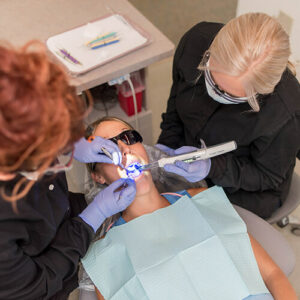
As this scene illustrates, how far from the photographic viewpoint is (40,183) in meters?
1.04

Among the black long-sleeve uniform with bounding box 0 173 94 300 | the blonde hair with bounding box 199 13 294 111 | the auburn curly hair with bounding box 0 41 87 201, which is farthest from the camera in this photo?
A: the blonde hair with bounding box 199 13 294 111

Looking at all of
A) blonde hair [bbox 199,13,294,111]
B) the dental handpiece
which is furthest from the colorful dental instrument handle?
blonde hair [bbox 199,13,294,111]

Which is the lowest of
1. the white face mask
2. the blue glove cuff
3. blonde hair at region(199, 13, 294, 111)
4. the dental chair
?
the dental chair

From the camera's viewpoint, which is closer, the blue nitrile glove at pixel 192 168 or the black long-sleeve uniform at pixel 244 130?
the black long-sleeve uniform at pixel 244 130

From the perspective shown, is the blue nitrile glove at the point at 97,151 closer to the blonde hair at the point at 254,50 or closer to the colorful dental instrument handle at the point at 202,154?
the colorful dental instrument handle at the point at 202,154

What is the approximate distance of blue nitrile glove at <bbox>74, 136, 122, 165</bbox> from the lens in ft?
4.19

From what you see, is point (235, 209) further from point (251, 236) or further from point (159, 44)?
point (159, 44)

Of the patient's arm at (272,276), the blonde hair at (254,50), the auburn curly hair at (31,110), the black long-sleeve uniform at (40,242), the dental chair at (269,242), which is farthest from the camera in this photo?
the dental chair at (269,242)

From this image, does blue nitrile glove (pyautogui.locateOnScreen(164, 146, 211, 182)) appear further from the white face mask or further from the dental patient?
the white face mask

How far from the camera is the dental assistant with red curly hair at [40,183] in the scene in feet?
2.10

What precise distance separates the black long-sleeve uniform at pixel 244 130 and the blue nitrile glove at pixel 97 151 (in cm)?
41

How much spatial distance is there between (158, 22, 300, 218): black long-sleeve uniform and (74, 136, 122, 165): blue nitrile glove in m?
0.41

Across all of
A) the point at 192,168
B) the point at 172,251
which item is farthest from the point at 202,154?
the point at 172,251

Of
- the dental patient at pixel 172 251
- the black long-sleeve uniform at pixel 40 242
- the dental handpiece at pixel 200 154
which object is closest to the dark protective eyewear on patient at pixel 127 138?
the dental patient at pixel 172 251
